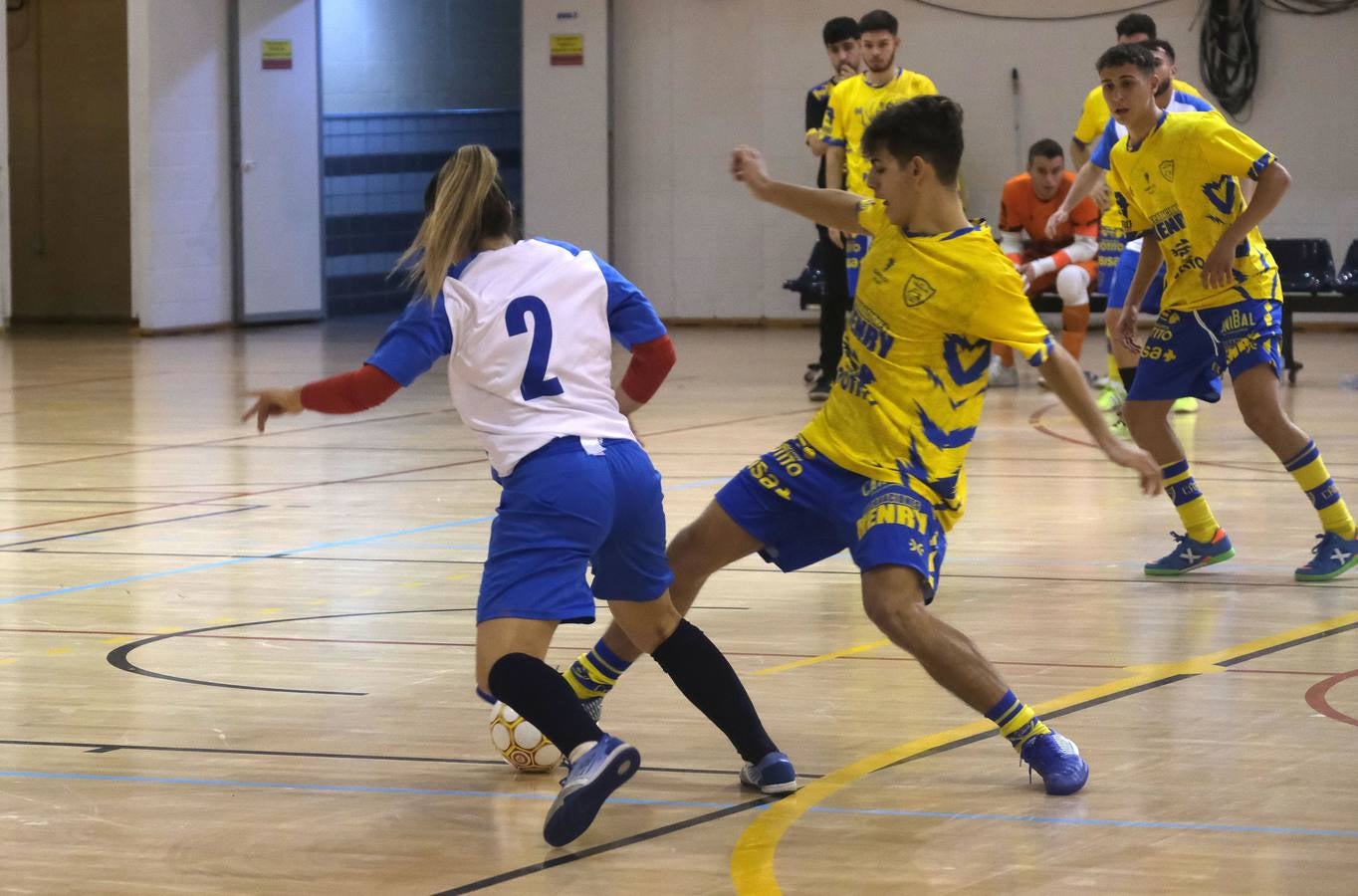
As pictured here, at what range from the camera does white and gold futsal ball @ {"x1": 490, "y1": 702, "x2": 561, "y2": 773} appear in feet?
13.3

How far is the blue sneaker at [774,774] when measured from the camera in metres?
3.88

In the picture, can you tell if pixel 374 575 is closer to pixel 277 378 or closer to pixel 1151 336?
pixel 1151 336

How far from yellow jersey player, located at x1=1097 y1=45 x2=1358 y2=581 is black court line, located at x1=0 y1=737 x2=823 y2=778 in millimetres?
2709

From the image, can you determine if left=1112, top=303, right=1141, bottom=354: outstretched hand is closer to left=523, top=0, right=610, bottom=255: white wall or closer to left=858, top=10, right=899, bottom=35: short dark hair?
left=858, top=10, right=899, bottom=35: short dark hair

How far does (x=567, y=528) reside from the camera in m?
3.72

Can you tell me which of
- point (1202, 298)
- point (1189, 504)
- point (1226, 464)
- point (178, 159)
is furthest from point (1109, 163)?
point (178, 159)

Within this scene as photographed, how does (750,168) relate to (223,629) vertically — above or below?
above

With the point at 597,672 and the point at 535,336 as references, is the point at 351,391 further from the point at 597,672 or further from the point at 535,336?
the point at 597,672

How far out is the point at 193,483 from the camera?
8562 mm

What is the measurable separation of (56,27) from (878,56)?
9.77 meters

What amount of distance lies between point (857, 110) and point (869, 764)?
7192 mm

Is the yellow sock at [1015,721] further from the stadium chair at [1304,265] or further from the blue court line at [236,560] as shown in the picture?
the stadium chair at [1304,265]

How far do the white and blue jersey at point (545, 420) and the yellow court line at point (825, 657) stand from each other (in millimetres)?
1166

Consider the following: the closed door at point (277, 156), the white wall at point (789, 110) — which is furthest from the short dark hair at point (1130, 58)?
the closed door at point (277, 156)
